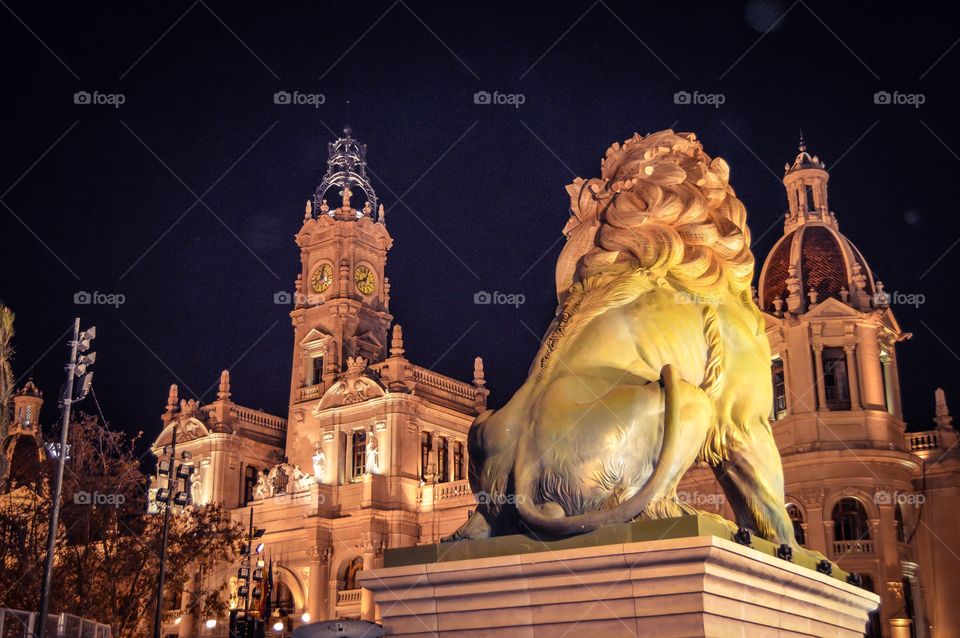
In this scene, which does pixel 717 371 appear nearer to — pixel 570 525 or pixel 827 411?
pixel 570 525

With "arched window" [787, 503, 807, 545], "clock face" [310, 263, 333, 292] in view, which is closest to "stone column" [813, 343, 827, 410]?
"arched window" [787, 503, 807, 545]

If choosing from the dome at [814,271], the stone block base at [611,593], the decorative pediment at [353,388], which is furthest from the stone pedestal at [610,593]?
the decorative pediment at [353,388]

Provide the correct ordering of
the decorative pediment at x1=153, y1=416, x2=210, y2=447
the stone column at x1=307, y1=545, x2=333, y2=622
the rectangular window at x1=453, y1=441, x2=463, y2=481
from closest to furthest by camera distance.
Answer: the stone column at x1=307, y1=545, x2=333, y2=622
the rectangular window at x1=453, y1=441, x2=463, y2=481
the decorative pediment at x1=153, y1=416, x2=210, y2=447

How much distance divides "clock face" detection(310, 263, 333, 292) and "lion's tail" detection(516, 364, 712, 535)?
4056 cm

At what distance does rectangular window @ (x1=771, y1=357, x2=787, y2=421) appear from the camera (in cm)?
3456

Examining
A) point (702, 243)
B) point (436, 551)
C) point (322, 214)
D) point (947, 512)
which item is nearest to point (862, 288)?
point (947, 512)

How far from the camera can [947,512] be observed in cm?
3316

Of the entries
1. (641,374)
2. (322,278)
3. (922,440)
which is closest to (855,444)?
(922,440)

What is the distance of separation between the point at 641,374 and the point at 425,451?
3607cm

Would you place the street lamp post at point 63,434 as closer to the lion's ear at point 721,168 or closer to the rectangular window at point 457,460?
the lion's ear at point 721,168

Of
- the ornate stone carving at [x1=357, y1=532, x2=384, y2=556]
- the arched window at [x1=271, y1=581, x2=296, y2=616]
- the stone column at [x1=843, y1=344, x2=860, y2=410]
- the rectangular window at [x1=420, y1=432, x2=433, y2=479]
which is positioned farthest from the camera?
the rectangular window at [x1=420, y1=432, x2=433, y2=479]

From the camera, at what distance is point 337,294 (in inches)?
1816

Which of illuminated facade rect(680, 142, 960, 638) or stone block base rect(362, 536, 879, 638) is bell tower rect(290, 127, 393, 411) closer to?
illuminated facade rect(680, 142, 960, 638)

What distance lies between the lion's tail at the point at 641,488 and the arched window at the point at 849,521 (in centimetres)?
2669
